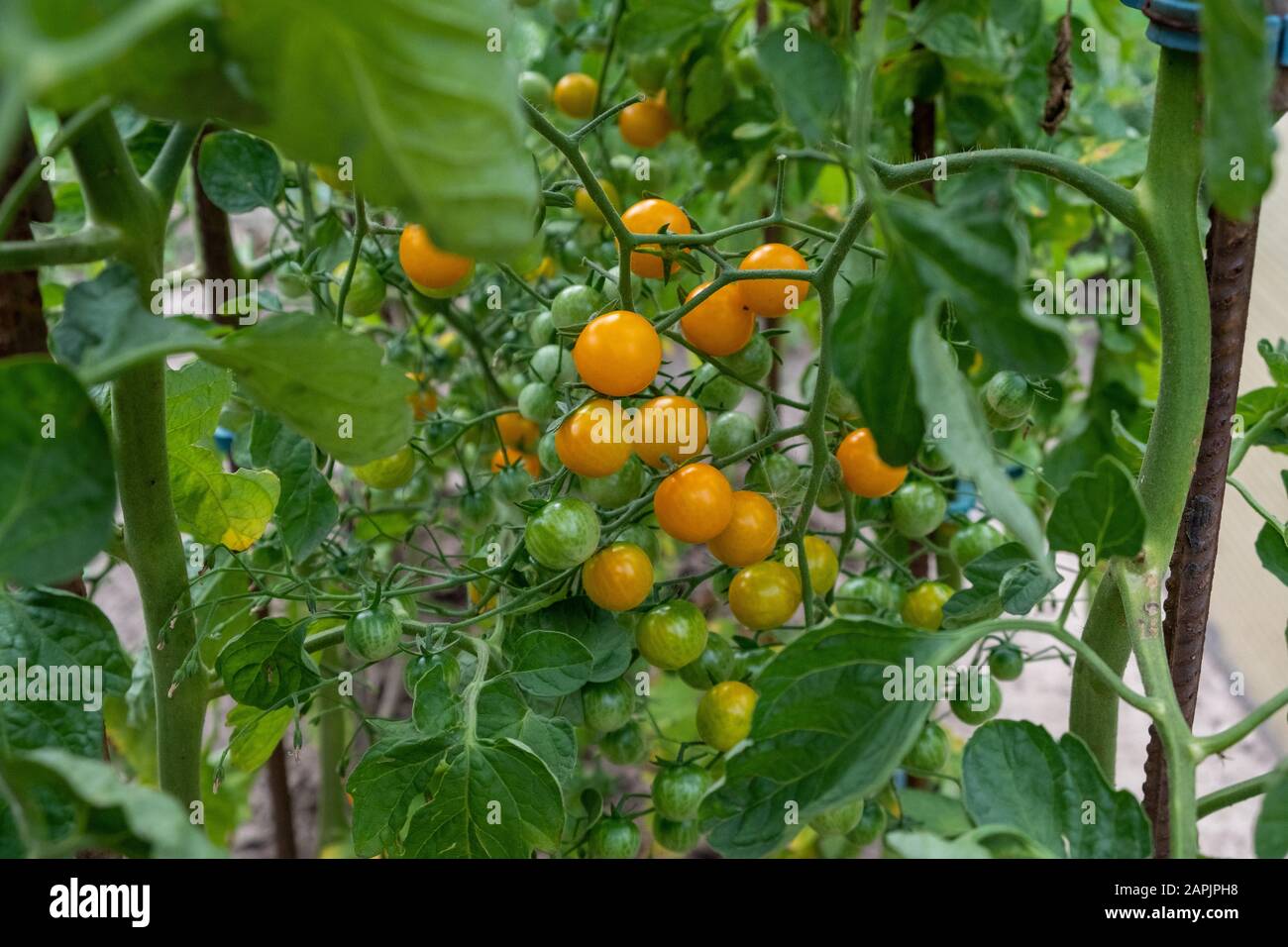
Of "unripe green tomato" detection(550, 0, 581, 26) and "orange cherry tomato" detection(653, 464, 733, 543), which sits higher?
"unripe green tomato" detection(550, 0, 581, 26)

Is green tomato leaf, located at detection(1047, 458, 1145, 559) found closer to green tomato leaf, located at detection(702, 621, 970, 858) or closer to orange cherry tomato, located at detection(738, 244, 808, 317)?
green tomato leaf, located at detection(702, 621, 970, 858)

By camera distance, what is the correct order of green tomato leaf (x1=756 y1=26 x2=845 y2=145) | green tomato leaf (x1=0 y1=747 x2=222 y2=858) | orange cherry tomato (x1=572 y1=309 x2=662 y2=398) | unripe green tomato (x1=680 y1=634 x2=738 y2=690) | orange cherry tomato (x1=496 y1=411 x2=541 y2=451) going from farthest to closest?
orange cherry tomato (x1=496 y1=411 x2=541 y2=451)
unripe green tomato (x1=680 y1=634 x2=738 y2=690)
orange cherry tomato (x1=572 y1=309 x2=662 y2=398)
green tomato leaf (x1=756 y1=26 x2=845 y2=145)
green tomato leaf (x1=0 y1=747 x2=222 y2=858)

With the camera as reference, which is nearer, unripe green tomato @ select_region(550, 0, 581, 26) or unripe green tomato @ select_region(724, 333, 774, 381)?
unripe green tomato @ select_region(724, 333, 774, 381)

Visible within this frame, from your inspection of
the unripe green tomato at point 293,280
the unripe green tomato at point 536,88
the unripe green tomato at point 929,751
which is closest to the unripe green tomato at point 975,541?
the unripe green tomato at point 929,751

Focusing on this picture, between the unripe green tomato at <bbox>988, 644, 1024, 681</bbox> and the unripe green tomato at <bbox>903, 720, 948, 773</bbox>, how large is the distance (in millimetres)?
52

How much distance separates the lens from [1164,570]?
1.55 feet

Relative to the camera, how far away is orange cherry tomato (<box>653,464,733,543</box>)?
0.53m

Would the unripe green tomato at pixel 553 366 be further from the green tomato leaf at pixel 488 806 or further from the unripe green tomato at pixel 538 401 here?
the green tomato leaf at pixel 488 806

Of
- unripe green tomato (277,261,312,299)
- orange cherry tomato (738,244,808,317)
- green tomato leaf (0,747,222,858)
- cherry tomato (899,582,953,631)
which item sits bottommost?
green tomato leaf (0,747,222,858)

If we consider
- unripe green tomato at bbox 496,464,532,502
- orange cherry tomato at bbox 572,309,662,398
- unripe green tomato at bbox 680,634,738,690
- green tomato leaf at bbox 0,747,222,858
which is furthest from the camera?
unripe green tomato at bbox 496,464,532,502

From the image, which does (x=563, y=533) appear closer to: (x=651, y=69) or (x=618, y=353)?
(x=618, y=353)

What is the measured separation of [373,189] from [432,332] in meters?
0.84

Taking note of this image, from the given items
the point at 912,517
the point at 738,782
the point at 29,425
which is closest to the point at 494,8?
the point at 29,425

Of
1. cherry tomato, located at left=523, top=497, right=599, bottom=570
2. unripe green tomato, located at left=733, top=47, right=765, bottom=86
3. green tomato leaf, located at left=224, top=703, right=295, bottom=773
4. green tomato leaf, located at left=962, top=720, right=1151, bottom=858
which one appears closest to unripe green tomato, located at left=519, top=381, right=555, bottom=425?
cherry tomato, located at left=523, top=497, right=599, bottom=570
